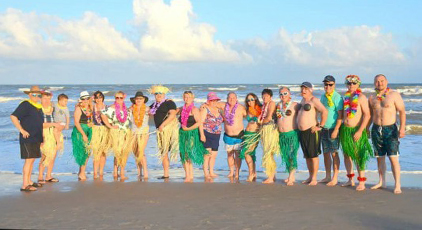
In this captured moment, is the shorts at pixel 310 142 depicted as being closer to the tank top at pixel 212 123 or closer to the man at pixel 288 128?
the man at pixel 288 128

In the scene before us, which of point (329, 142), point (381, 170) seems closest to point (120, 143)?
point (329, 142)


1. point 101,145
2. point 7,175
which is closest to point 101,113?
point 101,145

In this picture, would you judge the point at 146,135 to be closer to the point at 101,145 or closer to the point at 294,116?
the point at 101,145

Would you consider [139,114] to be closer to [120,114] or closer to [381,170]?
[120,114]

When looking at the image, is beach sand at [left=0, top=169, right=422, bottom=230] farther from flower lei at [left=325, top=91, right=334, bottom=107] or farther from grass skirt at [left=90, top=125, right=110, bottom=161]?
flower lei at [left=325, top=91, right=334, bottom=107]

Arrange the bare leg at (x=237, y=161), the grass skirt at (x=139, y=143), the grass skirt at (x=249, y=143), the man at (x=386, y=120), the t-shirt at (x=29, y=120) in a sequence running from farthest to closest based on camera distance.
→ the grass skirt at (x=139, y=143) → the bare leg at (x=237, y=161) → the grass skirt at (x=249, y=143) → the t-shirt at (x=29, y=120) → the man at (x=386, y=120)

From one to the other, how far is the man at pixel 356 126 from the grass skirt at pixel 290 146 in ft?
2.03

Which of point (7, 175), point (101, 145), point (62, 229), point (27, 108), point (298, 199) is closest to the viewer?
point (62, 229)

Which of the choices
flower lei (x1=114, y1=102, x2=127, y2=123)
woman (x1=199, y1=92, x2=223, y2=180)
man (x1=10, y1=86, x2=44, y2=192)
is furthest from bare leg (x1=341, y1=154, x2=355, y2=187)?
man (x1=10, y1=86, x2=44, y2=192)

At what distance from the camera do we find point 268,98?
6312 millimetres

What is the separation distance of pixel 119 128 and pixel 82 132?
0.54 metres

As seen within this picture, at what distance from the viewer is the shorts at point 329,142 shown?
19.9 feet

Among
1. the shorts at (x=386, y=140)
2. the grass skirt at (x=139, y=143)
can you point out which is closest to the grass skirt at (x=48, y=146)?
the grass skirt at (x=139, y=143)

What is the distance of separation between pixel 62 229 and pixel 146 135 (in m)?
2.70
